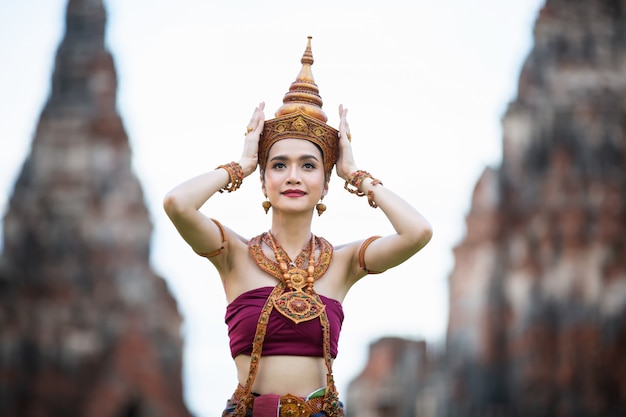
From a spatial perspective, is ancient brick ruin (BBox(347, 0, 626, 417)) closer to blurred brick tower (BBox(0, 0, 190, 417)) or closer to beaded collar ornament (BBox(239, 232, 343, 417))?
blurred brick tower (BBox(0, 0, 190, 417))

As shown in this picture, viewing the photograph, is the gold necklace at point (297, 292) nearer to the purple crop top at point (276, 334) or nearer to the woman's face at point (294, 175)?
the purple crop top at point (276, 334)

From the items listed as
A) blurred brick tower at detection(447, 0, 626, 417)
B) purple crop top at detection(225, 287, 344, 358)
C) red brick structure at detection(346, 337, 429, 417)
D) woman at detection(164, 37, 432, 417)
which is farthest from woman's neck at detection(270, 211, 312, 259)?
red brick structure at detection(346, 337, 429, 417)

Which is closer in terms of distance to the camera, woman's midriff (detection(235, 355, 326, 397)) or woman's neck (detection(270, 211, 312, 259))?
woman's midriff (detection(235, 355, 326, 397))

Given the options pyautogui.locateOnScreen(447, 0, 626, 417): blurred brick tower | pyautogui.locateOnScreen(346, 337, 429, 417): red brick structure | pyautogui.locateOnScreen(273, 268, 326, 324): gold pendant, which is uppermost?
pyautogui.locateOnScreen(447, 0, 626, 417): blurred brick tower

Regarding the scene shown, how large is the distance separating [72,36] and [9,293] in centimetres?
671

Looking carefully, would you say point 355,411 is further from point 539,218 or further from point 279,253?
point 279,253

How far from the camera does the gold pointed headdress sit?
205 inches

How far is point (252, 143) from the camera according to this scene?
5.20 meters

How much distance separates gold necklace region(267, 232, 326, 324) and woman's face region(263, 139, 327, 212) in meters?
0.22

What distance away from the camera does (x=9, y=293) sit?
27391mm

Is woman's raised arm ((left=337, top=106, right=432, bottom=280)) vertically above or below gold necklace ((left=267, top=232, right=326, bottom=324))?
above

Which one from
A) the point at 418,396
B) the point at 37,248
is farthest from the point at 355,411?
the point at 37,248

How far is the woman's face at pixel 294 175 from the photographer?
518 cm

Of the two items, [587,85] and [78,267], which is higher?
[587,85]
